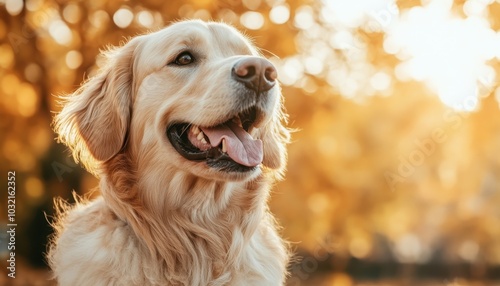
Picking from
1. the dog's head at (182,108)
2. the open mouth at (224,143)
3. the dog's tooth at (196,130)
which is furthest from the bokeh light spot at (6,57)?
Result: the dog's tooth at (196,130)

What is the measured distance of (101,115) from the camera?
140 inches

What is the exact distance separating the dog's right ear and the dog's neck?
11 centimetres

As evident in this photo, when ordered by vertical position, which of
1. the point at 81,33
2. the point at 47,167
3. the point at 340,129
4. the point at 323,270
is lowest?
the point at 323,270

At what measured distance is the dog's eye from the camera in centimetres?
346

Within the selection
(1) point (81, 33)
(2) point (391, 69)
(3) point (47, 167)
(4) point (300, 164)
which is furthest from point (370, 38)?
(3) point (47, 167)

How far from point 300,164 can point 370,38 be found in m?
1.91

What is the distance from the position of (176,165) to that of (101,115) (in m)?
0.59

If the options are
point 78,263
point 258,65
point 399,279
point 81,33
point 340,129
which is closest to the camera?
point 258,65

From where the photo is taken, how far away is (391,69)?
27.2ft

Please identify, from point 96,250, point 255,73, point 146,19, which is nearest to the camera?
point 255,73

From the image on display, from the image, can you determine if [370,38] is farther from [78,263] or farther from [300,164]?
[78,263]
